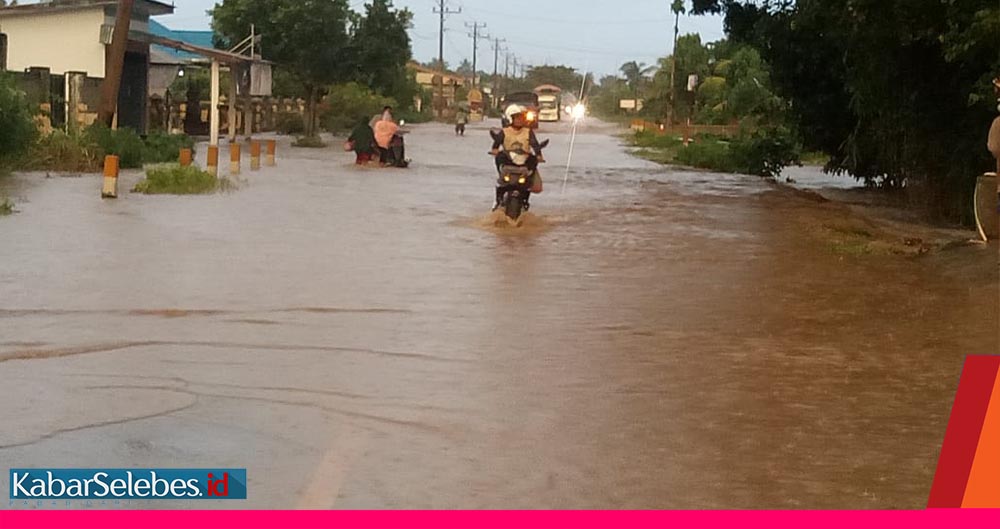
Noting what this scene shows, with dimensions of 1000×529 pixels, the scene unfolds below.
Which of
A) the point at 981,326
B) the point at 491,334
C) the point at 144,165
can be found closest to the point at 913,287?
the point at 981,326

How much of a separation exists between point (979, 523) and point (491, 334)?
4692 mm

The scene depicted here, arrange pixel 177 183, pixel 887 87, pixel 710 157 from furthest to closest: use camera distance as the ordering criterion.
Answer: pixel 710 157 → pixel 177 183 → pixel 887 87

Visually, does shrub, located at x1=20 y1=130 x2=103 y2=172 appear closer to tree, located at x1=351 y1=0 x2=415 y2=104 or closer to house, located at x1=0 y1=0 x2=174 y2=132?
house, located at x1=0 y1=0 x2=174 y2=132

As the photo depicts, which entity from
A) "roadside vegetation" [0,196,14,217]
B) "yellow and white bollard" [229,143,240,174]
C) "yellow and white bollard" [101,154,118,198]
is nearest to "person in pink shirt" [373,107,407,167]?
"yellow and white bollard" [229,143,240,174]

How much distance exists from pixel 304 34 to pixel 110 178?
32.3m

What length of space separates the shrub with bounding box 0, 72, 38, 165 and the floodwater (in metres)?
6.17

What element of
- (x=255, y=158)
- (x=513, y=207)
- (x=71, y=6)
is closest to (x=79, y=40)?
Result: (x=71, y=6)

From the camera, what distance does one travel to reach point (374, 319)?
1055cm

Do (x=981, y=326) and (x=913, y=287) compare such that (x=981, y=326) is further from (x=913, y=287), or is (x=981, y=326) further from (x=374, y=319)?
(x=374, y=319)

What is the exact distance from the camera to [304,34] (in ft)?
172

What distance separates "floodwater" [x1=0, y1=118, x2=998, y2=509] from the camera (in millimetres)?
6238

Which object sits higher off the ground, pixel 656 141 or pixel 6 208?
pixel 6 208

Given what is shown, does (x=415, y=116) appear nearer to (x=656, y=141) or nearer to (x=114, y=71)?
(x=656, y=141)

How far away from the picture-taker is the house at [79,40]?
38375 mm
